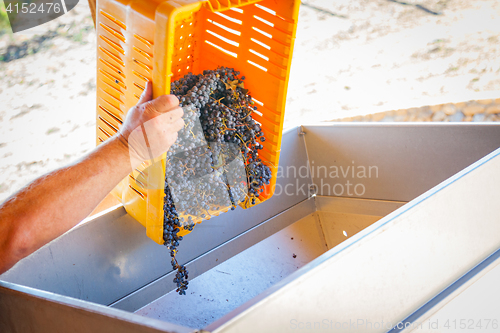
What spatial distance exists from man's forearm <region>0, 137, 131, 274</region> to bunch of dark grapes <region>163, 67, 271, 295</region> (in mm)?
192

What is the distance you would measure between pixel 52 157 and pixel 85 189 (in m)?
2.25

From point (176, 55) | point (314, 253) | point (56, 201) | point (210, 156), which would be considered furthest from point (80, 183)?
point (314, 253)

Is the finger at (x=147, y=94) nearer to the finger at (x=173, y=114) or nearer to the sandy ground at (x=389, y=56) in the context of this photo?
the finger at (x=173, y=114)

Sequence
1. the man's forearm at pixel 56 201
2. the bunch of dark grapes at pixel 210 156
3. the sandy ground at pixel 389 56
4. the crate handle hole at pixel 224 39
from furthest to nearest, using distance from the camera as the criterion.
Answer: the sandy ground at pixel 389 56
the crate handle hole at pixel 224 39
the bunch of dark grapes at pixel 210 156
the man's forearm at pixel 56 201

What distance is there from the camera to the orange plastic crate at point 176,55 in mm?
982

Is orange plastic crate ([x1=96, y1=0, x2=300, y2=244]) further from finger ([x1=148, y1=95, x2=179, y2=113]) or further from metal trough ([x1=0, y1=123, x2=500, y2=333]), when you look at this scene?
metal trough ([x1=0, y1=123, x2=500, y2=333])

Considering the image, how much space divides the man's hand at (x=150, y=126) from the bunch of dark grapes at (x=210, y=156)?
0.14 metres

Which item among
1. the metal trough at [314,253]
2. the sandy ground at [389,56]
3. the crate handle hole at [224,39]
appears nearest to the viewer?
the metal trough at [314,253]

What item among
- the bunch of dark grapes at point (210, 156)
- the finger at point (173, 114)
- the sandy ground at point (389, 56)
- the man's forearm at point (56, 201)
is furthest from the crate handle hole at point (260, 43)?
the sandy ground at point (389, 56)

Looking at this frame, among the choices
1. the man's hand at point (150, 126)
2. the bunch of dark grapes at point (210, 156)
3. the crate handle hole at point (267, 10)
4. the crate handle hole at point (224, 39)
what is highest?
the crate handle hole at point (267, 10)

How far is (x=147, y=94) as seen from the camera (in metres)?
1.02

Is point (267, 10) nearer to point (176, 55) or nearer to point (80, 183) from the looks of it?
point (176, 55)

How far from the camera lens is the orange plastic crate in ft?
3.22

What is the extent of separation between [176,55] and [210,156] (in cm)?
40
